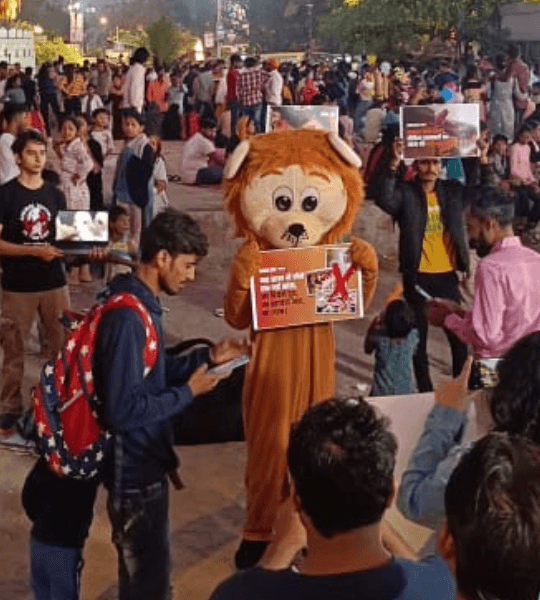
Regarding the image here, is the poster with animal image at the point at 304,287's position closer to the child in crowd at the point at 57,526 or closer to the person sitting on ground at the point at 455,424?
the child in crowd at the point at 57,526

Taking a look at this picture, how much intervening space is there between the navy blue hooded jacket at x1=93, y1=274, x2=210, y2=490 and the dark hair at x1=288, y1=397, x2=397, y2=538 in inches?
43.9

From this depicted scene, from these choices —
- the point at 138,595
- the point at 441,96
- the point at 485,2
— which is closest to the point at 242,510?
the point at 138,595

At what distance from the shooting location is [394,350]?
5.98m

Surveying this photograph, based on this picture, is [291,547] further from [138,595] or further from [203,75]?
[203,75]

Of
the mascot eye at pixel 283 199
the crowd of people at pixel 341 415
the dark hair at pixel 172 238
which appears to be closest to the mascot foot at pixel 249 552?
the crowd of people at pixel 341 415

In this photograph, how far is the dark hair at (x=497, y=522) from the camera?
1858 mm

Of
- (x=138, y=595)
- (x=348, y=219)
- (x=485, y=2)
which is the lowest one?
(x=138, y=595)

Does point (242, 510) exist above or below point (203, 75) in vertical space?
below

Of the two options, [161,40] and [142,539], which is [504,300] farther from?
[161,40]

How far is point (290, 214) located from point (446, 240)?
175cm

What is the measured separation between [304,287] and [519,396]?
84.3 inches

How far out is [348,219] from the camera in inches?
203

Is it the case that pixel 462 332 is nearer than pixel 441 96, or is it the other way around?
pixel 462 332

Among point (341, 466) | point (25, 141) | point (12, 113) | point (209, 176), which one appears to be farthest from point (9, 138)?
point (341, 466)
